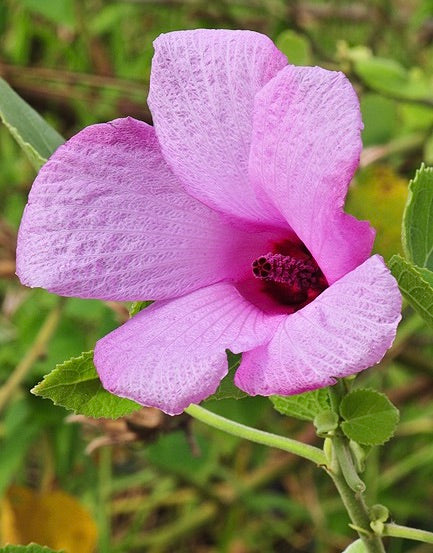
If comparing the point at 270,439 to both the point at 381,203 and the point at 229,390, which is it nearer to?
the point at 229,390

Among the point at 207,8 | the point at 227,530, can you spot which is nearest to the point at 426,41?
the point at 207,8

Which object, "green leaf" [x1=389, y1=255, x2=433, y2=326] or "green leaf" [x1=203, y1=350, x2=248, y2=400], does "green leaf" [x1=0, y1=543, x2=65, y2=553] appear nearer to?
"green leaf" [x1=203, y1=350, x2=248, y2=400]

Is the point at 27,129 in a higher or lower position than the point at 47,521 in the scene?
higher

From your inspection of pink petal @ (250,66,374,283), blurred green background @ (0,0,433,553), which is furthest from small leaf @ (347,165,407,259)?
pink petal @ (250,66,374,283)

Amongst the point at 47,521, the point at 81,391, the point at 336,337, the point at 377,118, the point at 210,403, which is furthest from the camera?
the point at 377,118

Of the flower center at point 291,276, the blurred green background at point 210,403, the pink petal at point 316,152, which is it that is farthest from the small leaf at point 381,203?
the pink petal at point 316,152

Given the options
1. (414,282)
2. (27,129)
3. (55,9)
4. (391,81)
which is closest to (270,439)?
(414,282)

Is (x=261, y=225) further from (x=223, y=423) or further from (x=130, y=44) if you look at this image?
(x=130, y=44)

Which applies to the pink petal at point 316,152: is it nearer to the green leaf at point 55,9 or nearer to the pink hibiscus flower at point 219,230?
the pink hibiscus flower at point 219,230
